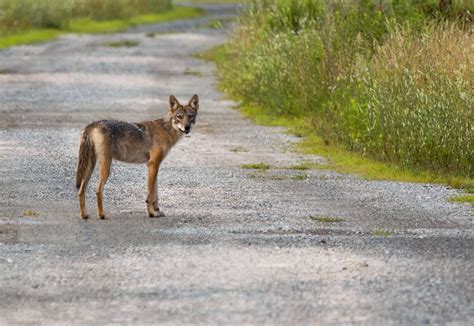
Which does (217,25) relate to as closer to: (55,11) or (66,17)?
(55,11)

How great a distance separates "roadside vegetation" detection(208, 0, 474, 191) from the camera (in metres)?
18.8

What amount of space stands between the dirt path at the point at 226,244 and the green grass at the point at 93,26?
90.8 ft

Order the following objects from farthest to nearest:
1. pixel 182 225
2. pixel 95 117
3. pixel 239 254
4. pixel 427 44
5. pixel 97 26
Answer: pixel 97 26 < pixel 95 117 < pixel 427 44 < pixel 182 225 < pixel 239 254

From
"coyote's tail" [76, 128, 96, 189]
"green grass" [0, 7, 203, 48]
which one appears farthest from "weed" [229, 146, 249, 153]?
"green grass" [0, 7, 203, 48]

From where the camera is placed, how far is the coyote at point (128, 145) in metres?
14.8

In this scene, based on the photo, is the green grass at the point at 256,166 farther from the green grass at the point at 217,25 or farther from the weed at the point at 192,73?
the weed at the point at 192,73

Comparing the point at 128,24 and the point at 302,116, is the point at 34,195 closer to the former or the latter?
the point at 302,116

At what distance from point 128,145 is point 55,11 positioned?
44979 millimetres

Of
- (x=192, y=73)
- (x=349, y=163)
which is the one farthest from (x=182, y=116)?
(x=192, y=73)

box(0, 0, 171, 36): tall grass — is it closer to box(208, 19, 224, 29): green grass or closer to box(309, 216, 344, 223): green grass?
box(208, 19, 224, 29): green grass

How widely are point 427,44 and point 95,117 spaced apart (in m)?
7.95

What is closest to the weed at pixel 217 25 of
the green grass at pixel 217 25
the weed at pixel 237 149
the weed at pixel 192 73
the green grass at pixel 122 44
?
the green grass at pixel 217 25

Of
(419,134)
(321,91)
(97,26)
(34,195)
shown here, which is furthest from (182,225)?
(97,26)

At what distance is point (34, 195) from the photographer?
16.7 meters
